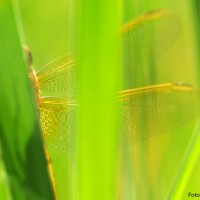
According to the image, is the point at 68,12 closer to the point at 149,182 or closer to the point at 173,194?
the point at 149,182

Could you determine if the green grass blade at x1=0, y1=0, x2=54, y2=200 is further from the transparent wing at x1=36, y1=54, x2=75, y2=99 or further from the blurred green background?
the transparent wing at x1=36, y1=54, x2=75, y2=99

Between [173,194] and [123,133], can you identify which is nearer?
[173,194]

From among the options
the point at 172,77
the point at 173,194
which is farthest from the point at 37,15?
the point at 173,194

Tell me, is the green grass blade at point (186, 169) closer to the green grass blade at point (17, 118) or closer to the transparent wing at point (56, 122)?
the green grass blade at point (17, 118)

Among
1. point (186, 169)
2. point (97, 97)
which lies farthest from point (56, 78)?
point (97, 97)

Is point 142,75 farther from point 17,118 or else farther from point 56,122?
point 17,118

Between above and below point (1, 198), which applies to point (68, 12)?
above

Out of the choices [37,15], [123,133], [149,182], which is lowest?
[149,182]
